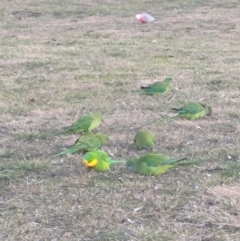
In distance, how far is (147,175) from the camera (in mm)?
4152

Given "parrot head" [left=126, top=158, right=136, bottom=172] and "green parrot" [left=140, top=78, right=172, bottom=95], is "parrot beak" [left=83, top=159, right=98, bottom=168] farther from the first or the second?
"green parrot" [left=140, top=78, right=172, bottom=95]

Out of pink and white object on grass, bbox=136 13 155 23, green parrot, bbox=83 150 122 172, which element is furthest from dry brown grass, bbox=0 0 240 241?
pink and white object on grass, bbox=136 13 155 23

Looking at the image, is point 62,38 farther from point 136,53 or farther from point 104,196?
point 104,196

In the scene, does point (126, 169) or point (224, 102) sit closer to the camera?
point (126, 169)

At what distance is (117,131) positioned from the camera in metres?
5.25

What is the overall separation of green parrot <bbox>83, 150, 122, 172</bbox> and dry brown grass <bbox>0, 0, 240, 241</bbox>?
5 cm

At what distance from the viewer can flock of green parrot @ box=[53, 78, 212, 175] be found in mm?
4133

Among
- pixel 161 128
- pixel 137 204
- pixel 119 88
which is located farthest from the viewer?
pixel 119 88

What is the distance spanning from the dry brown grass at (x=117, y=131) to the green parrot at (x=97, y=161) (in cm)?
5

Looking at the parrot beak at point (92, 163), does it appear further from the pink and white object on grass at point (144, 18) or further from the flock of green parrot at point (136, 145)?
the pink and white object on grass at point (144, 18)

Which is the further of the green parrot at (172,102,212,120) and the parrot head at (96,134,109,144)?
the green parrot at (172,102,212,120)

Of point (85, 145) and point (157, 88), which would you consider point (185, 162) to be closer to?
point (85, 145)

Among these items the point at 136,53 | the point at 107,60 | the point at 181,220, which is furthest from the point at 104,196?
the point at 136,53

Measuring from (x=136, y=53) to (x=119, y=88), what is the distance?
7.83 feet
